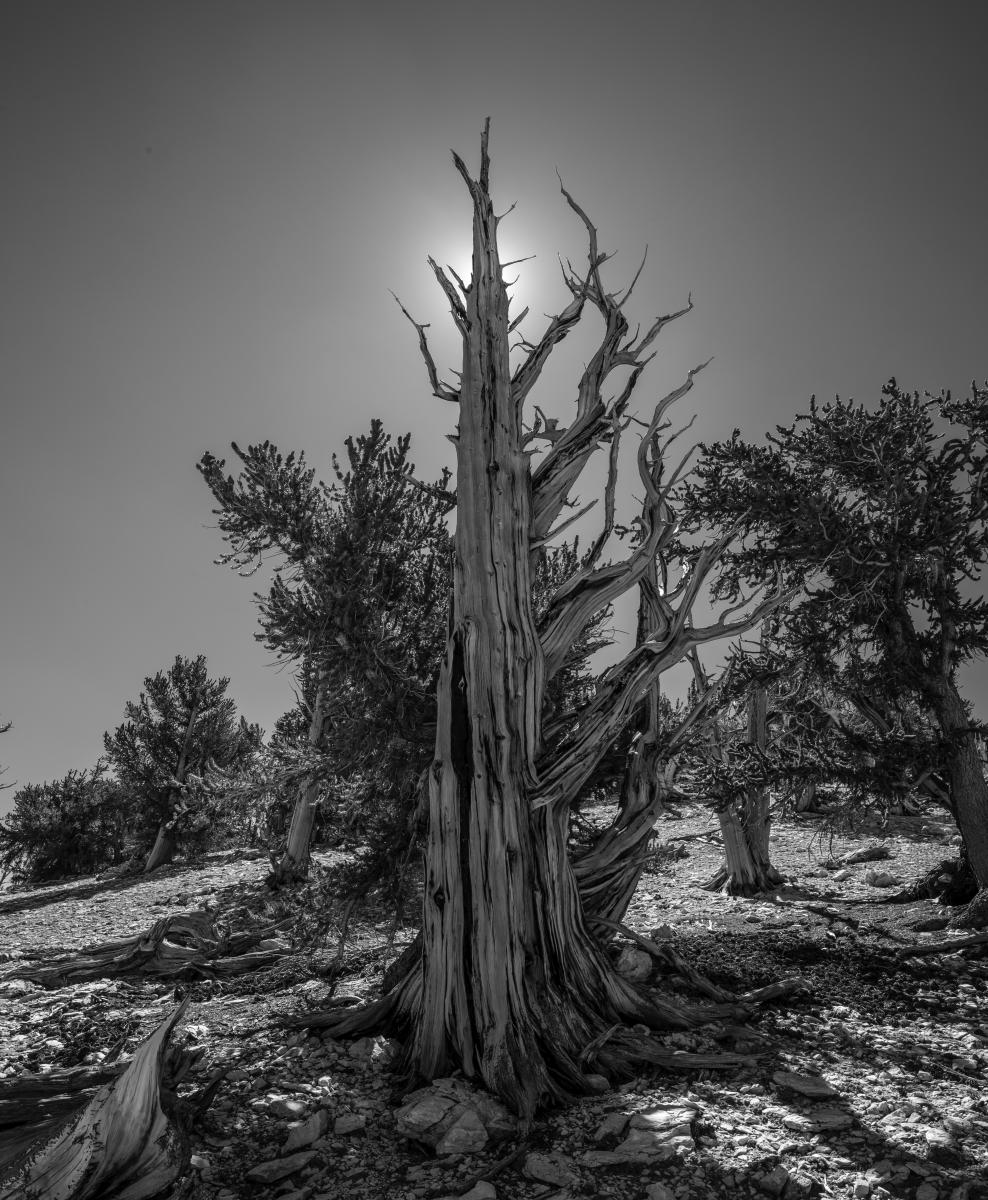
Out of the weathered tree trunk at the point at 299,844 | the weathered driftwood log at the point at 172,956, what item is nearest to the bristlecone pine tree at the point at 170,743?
the weathered tree trunk at the point at 299,844

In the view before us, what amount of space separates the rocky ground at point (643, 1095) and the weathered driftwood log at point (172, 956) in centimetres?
28

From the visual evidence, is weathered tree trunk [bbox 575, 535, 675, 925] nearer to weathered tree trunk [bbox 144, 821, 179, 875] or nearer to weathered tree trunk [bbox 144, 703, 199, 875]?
weathered tree trunk [bbox 144, 703, 199, 875]

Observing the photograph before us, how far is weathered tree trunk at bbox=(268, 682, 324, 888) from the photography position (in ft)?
33.6

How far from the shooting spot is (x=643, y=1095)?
265 centimetres

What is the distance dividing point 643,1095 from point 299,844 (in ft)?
29.7

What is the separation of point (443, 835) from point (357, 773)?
2.61m

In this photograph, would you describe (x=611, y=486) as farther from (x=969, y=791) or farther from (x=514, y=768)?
(x=969, y=791)

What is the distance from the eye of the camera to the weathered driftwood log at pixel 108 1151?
185 centimetres

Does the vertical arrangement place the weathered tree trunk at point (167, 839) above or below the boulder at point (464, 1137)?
above

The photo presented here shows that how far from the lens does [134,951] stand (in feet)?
18.8

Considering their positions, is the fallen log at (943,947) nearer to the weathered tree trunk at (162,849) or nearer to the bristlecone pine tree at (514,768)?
the bristlecone pine tree at (514,768)

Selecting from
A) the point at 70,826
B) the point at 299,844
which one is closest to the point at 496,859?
the point at 299,844

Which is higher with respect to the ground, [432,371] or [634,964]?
[432,371]

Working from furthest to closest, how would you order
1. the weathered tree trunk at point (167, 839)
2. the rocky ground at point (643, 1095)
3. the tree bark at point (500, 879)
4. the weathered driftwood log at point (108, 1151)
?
the weathered tree trunk at point (167, 839) → the tree bark at point (500, 879) → the rocky ground at point (643, 1095) → the weathered driftwood log at point (108, 1151)
